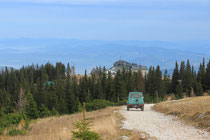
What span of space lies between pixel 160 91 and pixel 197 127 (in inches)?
4303

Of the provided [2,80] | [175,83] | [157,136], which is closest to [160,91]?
[175,83]

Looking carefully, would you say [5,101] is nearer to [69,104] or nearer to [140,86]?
[69,104]

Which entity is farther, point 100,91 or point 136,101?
point 100,91

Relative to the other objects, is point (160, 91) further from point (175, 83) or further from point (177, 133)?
point (177, 133)

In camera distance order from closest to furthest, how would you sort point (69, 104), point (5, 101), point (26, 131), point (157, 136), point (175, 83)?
point (157, 136) → point (26, 131) → point (69, 104) → point (5, 101) → point (175, 83)

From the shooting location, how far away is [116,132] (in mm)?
15633

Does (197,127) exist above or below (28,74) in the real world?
below

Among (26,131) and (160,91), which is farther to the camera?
(160,91)

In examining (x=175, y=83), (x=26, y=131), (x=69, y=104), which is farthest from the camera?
(x=175, y=83)

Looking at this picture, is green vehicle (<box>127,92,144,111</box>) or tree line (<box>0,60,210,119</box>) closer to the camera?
green vehicle (<box>127,92,144,111</box>)

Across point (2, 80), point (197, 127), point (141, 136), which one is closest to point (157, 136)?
point (141, 136)

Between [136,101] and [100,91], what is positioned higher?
[100,91]

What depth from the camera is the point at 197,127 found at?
53.6 feet

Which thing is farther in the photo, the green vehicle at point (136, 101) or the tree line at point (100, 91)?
the tree line at point (100, 91)
